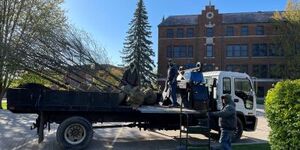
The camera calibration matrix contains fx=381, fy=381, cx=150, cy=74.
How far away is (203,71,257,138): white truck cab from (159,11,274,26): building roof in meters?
44.2

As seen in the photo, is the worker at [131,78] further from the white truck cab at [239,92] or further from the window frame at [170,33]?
the window frame at [170,33]

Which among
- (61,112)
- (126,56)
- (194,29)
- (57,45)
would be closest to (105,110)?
(61,112)

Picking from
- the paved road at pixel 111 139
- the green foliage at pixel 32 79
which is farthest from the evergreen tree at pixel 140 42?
the paved road at pixel 111 139

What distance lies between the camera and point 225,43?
56750 millimetres

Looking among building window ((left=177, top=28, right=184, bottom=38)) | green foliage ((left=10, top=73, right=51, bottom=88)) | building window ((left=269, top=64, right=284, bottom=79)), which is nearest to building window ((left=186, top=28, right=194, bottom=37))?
building window ((left=177, top=28, right=184, bottom=38))

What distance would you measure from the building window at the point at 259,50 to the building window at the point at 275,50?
629 millimetres

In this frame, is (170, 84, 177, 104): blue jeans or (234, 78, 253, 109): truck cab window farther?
(234, 78, 253, 109): truck cab window

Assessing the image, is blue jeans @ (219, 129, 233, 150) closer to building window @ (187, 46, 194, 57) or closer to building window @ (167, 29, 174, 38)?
building window @ (187, 46, 194, 57)

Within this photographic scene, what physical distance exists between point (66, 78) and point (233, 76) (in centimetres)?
596

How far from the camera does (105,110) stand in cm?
1146

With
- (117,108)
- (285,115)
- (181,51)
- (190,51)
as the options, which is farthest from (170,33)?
(285,115)

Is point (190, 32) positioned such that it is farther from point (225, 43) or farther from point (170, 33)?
point (225, 43)

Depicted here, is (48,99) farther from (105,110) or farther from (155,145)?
(155,145)

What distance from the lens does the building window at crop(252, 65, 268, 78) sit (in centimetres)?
5547
